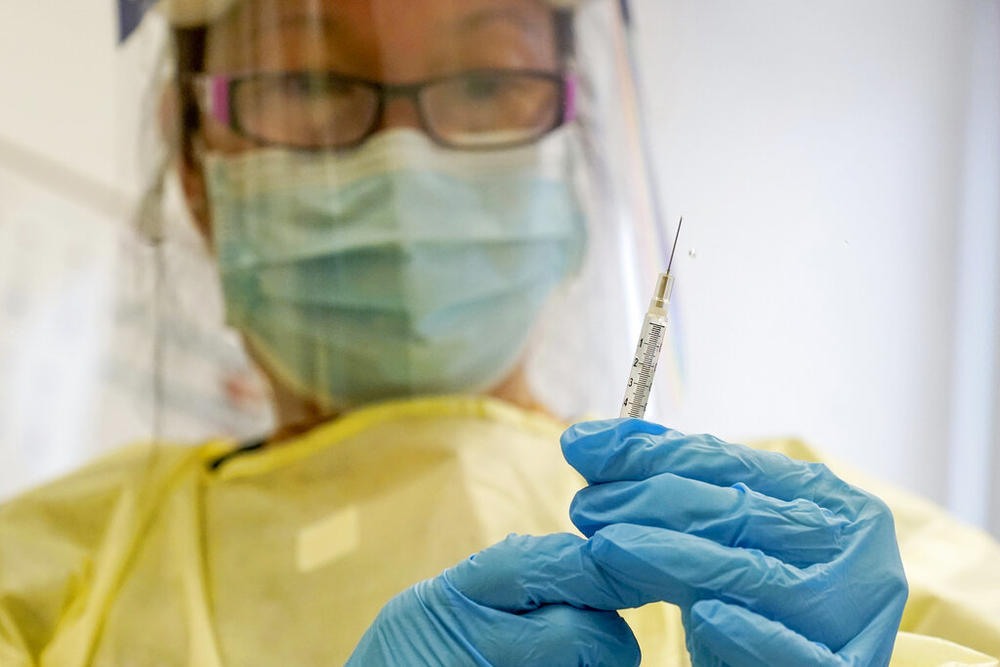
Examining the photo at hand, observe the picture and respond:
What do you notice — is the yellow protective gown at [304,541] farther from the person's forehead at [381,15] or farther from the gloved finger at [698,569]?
the person's forehead at [381,15]

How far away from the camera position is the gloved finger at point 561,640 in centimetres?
61

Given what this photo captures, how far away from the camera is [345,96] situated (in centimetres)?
108

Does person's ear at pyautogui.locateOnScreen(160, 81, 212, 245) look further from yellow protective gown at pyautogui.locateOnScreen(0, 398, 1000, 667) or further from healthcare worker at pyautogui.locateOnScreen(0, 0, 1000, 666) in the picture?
yellow protective gown at pyautogui.locateOnScreen(0, 398, 1000, 667)

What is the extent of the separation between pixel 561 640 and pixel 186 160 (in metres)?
0.85

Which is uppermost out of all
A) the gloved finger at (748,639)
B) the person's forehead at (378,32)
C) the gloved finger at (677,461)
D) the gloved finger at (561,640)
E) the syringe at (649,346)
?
the person's forehead at (378,32)

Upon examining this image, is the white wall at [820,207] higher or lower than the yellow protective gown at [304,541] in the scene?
higher

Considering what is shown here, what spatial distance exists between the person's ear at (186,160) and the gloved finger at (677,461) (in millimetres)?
738

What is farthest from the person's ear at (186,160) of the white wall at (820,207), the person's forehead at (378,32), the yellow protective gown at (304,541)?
the white wall at (820,207)

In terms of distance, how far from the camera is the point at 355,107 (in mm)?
1078

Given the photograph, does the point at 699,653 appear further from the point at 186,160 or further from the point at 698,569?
the point at 186,160

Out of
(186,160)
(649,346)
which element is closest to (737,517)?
(649,346)

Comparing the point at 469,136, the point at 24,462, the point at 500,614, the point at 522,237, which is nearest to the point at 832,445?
the point at 522,237

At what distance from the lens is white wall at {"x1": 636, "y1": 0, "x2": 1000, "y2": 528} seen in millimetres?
807

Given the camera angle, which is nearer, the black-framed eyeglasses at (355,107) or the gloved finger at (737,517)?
the gloved finger at (737,517)
